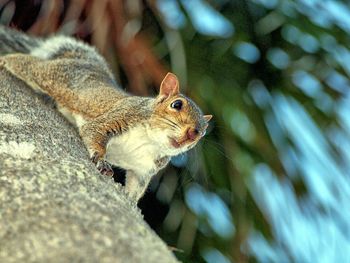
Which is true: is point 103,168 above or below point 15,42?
above

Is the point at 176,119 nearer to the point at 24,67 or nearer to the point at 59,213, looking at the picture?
the point at 24,67

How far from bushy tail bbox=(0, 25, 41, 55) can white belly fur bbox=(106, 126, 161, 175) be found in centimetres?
51

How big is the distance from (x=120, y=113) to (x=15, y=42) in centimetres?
48

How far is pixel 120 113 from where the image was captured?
213cm

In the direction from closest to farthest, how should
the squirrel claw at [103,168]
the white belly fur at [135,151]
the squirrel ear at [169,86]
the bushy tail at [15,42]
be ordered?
the squirrel claw at [103,168]
the white belly fur at [135,151]
the squirrel ear at [169,86]
the bushy tail at [15,42]

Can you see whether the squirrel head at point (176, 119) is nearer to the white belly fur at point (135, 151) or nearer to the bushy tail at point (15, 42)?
the white belly fur at point (135, 151)

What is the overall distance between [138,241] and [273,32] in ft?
6.87

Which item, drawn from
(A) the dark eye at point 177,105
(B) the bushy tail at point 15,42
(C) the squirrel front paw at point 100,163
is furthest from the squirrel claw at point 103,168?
(B) the bushy tail at point 15,42

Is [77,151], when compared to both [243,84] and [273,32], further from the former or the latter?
[273,32]

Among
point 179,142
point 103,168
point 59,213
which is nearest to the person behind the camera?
point 59,213

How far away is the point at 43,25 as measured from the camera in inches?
104

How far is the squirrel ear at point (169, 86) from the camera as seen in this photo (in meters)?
2.19

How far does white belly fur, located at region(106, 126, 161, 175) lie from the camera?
2.08 m

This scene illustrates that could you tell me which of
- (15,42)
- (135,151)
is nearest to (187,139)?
(135,151)
